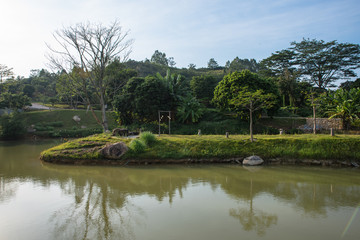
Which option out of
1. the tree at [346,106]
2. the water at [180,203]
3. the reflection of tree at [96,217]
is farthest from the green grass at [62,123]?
the tree at [346,106]

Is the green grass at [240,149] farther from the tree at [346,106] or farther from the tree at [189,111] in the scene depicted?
the tree at [189,111]

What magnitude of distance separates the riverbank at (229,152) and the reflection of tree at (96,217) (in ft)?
16.9

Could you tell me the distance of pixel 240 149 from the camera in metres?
15.6

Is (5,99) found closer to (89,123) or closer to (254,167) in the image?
(89,123)

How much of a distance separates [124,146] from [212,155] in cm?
536

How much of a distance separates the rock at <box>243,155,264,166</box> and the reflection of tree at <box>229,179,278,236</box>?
6193 millimetres

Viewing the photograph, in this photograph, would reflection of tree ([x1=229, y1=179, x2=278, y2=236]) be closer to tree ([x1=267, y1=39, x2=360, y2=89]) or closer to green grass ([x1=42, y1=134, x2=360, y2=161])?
green grass ([x1=42, y1=134, x2=360, y2=161])

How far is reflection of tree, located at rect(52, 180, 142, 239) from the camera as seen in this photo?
22.9 feet

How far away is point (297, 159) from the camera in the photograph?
49.4ft

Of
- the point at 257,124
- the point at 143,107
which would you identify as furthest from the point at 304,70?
the point at 143,107

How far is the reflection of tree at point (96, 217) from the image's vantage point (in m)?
6.96

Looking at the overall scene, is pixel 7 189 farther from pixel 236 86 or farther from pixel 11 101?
pixel 11 101

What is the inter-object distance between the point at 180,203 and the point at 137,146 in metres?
7.18

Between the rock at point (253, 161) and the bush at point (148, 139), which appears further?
the bush at point (148, 139)
